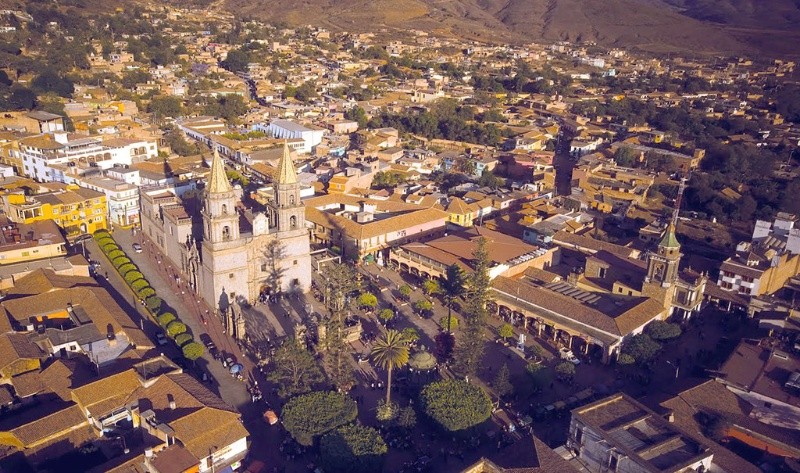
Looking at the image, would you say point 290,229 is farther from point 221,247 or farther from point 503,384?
point 503,384

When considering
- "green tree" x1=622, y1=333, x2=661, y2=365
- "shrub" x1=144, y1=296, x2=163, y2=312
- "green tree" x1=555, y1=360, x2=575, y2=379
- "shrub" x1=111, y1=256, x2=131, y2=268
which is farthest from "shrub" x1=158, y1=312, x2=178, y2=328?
"green tree" x1=622, y1=333, x2=661, y2=365

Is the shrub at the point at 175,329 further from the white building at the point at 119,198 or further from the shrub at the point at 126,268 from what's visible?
the white building at the point at 119,198

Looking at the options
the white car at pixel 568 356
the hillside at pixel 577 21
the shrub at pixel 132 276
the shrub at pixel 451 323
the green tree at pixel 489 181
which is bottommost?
the white car at pixel 568 356

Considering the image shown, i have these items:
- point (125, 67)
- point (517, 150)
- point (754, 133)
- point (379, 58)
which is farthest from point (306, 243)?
point (379, 58)

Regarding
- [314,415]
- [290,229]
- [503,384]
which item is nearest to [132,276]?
[290,229]

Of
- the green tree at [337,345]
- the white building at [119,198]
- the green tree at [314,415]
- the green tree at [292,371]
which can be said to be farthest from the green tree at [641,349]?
the white building at [119,198]

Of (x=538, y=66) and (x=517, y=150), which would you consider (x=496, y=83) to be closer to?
(x=538, y=66)
